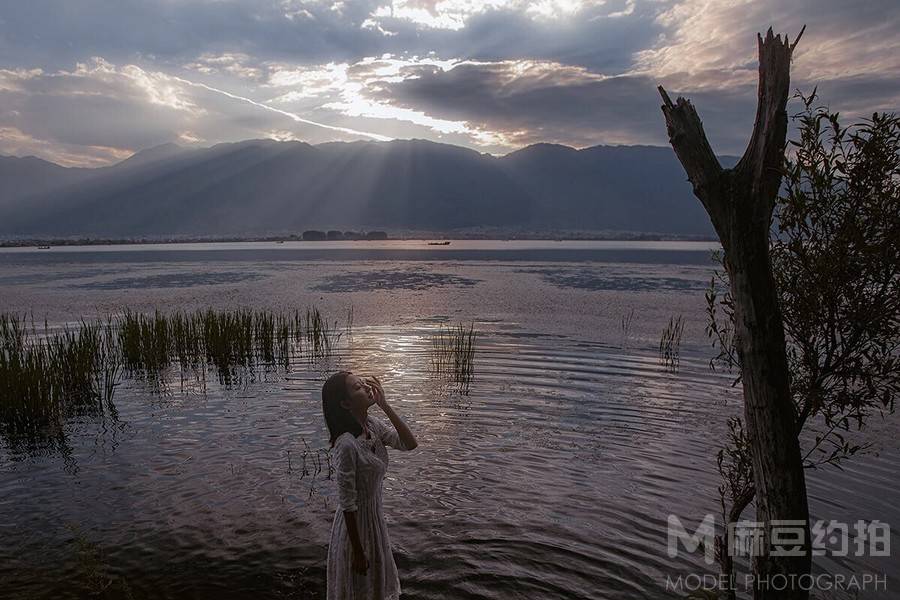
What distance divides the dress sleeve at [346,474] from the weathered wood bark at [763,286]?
2990mm

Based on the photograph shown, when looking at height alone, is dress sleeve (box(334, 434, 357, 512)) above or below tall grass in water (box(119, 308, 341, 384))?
above

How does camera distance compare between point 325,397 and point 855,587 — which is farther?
point 855,587

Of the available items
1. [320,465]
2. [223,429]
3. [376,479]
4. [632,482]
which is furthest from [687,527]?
[223,429]

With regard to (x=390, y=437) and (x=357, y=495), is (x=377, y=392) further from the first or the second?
(x=357, y=495)

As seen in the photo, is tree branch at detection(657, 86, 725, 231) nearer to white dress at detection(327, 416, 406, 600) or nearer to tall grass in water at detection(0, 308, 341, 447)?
white dress at detection(327, 416, 406, 600)

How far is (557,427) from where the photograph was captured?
1234 centimetres

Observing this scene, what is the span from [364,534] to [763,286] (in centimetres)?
369

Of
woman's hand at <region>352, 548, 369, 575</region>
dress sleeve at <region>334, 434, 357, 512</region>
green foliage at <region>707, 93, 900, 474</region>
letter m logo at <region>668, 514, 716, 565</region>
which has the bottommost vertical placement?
letter m logo at <region>668, 514, 716, 565</region>

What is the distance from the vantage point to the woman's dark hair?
14.8 ft

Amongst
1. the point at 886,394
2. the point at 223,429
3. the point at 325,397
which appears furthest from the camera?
the point at 223,429

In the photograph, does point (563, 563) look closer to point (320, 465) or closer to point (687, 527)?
point (687, 527)

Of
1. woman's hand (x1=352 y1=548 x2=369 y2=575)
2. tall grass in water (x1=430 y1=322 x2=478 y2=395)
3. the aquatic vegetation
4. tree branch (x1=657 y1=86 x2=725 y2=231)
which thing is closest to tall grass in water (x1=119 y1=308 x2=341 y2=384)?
tall grass in water (x1=430 y1=322 x2=478 y2=395)

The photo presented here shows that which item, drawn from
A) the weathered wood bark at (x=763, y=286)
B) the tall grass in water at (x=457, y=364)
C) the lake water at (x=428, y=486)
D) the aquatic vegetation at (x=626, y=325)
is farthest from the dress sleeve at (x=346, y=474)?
the aquatic vegetation at (x=626, y=325)

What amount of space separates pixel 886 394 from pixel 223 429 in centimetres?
1128
